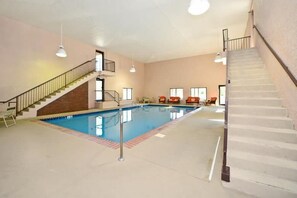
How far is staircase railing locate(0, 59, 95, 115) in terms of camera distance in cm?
636

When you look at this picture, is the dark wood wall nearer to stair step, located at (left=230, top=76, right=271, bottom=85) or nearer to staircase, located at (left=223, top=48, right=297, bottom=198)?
staircase, located at (left=223, top=48, right=297, bottom=198)

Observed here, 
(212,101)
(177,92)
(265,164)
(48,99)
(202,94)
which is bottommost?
(265,164)

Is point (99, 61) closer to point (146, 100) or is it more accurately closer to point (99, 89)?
point (99, 89)

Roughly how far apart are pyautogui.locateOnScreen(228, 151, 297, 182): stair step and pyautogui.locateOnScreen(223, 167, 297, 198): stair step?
67mm

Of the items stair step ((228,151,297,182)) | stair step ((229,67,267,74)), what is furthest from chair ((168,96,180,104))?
stair step ((228,151,297,182))

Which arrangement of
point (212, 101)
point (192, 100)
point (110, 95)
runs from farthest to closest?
point (192, 100)
point (212, 101)
point (110, 95)

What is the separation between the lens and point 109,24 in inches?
264

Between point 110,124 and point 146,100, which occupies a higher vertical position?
point 146,100

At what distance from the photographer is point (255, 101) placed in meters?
2.75

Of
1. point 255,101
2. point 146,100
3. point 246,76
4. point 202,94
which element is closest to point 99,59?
point 146,100

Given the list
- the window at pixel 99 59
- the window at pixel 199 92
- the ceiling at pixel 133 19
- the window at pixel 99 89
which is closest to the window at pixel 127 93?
the window at pixel 99 89

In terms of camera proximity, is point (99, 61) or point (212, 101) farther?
point (212, 101)

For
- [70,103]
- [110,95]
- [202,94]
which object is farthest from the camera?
[202,94]

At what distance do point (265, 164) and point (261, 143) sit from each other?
0.36m
